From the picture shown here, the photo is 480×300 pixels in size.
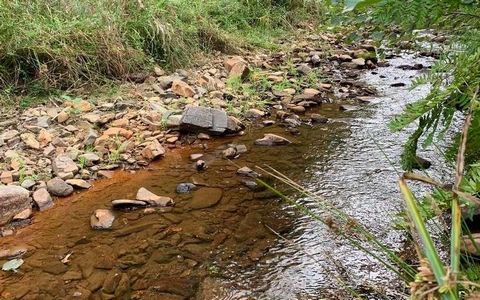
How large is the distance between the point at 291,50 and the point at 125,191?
431 cm

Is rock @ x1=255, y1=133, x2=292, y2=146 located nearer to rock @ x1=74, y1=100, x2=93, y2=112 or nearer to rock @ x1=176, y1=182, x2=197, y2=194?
rock @ x1=176, y1=182, x2=197, y2=194

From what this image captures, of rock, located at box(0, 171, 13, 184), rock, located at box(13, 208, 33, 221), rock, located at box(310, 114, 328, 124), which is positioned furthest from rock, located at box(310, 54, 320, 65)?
rock, located at box(13, 208, 33, 221)

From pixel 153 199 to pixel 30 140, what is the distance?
141cm

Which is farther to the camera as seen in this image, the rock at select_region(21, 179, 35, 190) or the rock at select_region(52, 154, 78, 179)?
the rock at select_region(52, 154, 78, 179)

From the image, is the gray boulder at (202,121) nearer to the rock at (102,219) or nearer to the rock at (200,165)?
the rock at (200,165)

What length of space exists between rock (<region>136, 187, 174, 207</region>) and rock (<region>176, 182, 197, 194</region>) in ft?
0.47

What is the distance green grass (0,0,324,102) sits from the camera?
14.4ft

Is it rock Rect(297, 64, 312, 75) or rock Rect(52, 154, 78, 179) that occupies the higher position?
rock Rect(297, 64, 312, 75)

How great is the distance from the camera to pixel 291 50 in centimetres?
693

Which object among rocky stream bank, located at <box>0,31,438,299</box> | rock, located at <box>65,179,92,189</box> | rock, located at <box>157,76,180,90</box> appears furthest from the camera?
rock, located at <box>157,76,180,90</box>

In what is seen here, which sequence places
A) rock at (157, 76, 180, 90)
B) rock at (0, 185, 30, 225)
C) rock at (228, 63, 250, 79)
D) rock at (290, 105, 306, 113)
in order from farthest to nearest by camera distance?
rock at (228, 63, 250, 79) < rock at (157, 76, 180, 90) < rock at (290, 105, 306, 113) < rock at (0, 185, 30, 225)

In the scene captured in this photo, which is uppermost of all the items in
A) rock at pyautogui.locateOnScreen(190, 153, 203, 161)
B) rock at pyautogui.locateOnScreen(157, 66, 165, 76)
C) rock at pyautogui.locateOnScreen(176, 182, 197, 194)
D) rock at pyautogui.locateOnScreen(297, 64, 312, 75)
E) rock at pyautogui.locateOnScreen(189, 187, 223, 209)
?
rock at pyautogui.locateOnScreen(157, 66, 165, 76)

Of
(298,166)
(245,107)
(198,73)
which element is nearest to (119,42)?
(198,73)

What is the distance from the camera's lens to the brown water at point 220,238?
233 cm
